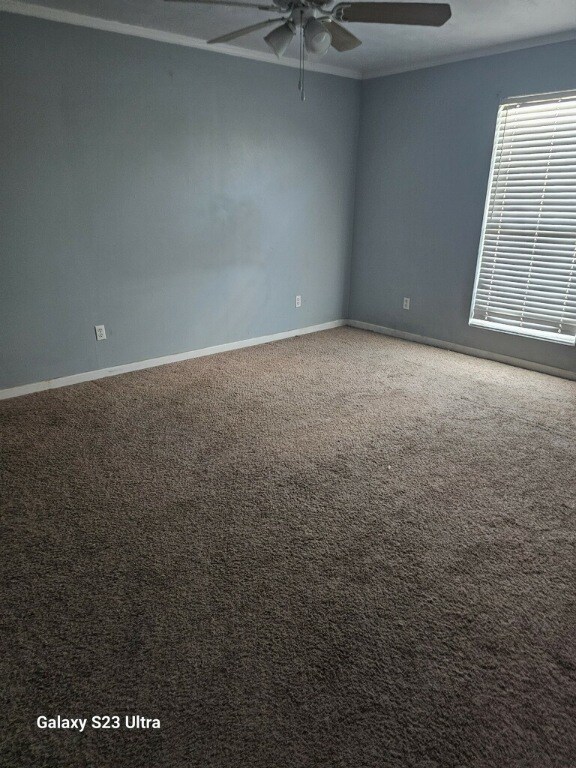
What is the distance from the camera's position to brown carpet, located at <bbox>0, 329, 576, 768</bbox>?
49.9 inches

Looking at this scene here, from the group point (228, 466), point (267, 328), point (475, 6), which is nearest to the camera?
point (228, 466)

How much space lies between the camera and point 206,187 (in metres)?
3.91

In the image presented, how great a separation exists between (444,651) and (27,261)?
3.25 m

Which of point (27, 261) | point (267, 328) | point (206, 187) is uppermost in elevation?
point (206, 187)

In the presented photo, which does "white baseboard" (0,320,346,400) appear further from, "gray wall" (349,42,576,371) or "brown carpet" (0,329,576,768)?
"gray wall" (349,42,576,371)

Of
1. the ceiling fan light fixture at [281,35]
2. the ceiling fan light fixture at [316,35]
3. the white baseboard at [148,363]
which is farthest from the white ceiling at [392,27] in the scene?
the white baseboard at [148,363]

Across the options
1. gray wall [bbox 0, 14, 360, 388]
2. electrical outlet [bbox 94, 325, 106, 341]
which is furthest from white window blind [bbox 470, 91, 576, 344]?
electrical outlet [bbox 94, 325, 106, 341]

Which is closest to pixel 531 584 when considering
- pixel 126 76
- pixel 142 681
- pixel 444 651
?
pixel 444 651

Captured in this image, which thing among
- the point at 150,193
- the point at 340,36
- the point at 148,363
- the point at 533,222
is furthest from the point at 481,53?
the point at 148,363

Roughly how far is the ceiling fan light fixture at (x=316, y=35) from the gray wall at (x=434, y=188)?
221 cm

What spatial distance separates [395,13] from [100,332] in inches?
108

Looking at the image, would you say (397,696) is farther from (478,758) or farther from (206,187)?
(206,187)

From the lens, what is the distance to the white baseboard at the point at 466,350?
3.94 meters

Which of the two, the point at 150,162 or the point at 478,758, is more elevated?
Answer: the point at 150,162
